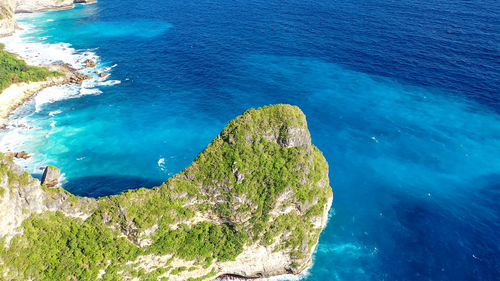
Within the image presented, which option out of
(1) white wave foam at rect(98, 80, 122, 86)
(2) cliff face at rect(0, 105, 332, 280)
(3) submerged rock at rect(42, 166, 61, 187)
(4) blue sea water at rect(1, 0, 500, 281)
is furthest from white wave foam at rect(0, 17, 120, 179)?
(2) cliff face at rect(0, 105, 332, 280)

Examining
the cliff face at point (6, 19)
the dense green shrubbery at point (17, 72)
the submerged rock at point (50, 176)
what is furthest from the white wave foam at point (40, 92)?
the submerged rock at point (50, 176)

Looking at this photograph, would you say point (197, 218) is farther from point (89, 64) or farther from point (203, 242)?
point (89, 64)

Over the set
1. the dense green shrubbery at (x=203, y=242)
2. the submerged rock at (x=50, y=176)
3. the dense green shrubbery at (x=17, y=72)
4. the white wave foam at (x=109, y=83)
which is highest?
the dense green shrubbery at (x=17, y=72)

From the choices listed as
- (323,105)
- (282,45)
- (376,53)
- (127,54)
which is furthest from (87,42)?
(376,53)

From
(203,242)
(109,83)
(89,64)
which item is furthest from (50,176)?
(89,64)

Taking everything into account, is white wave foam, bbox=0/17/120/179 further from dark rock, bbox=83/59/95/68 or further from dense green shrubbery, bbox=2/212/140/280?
dense green shrubbery, bbox=2/212/140/280

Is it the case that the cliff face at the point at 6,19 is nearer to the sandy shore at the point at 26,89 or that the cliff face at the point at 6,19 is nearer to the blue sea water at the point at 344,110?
the blue sea water at the point at 344,110

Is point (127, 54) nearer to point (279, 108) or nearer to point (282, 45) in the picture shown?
point (282, 45)
